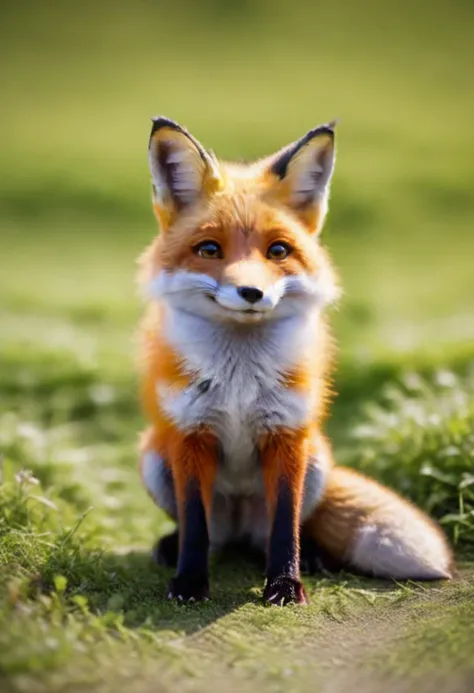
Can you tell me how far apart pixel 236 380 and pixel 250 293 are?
428 mm

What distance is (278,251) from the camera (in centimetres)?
331

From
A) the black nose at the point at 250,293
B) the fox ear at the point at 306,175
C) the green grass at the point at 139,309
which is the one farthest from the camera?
the fox ear at the point at 306,175

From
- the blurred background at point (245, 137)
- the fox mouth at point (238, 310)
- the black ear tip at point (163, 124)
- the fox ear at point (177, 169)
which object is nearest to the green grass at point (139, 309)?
the blurred background at point (245, 137)

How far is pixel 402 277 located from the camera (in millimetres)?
10633

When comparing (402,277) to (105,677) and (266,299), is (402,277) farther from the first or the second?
(105,677)

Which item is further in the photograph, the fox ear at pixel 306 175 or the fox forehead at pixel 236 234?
the fox ear at pixel 306 175

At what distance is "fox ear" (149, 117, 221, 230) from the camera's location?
3398 mm

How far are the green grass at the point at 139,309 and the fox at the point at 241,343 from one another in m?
0.22

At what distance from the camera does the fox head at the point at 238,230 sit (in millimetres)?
3209

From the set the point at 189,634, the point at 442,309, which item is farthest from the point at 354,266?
the point at 189,634

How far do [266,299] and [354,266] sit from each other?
316 inches

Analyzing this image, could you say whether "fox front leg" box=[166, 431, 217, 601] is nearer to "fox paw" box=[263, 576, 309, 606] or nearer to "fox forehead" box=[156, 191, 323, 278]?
"fox paw" box=[263, 576, 309, 606]

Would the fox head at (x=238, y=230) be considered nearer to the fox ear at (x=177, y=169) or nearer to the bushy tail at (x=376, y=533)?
the fox ear at (x=177, y=169)

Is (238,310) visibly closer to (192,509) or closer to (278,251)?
(278,251)
